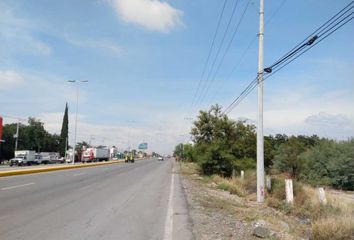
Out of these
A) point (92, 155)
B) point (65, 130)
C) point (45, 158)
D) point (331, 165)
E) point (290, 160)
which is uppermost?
point (65, 130)

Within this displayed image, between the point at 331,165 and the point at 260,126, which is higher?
the point at 260,126

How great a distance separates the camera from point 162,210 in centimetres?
1367

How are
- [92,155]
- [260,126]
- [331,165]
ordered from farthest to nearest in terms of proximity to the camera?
[92,155]
[331,165]
[260,126]

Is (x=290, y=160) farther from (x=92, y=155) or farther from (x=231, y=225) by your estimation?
(x=92, y=155)

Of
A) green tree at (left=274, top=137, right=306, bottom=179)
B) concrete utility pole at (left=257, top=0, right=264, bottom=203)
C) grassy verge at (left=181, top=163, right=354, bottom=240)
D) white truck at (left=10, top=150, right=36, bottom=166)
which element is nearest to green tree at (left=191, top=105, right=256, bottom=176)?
grassy verge at (left=181, top=163, right=354, bottom=240)

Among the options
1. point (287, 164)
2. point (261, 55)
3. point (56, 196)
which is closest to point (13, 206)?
point (56, 196)

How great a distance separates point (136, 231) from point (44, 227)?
2.12m

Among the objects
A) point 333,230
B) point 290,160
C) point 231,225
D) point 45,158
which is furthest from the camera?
point 45,158

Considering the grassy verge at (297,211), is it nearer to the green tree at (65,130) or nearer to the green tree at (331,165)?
the green tree at (331,165)

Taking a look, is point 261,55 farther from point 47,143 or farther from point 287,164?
point 47,143

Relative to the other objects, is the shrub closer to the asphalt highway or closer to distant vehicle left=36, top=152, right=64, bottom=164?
the asphalt highway

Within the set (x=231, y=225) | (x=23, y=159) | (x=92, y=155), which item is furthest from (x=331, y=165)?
(x=92, y=155)

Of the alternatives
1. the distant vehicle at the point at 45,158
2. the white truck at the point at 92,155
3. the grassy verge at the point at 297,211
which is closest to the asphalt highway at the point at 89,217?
the grassy verge at the point at 297,211

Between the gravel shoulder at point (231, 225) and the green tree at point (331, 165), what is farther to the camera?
the green tree at point (331, 165)
